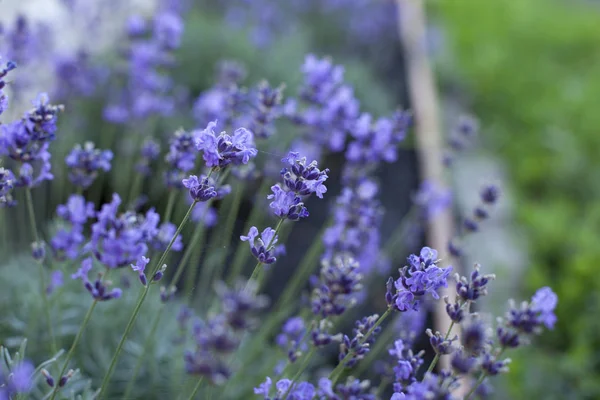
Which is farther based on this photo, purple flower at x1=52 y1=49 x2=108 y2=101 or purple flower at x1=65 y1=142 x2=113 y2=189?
purple flower at x1=52 y1=49 x2=108 y2=101

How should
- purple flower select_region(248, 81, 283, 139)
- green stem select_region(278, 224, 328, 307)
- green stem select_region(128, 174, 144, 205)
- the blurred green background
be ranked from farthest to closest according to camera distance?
the blurred green background
green stem select_region(128, 174, 144, 205)
green stem select_region(278, 224, 328, 307)
purple flower select_region(248, 81, 283, 139)

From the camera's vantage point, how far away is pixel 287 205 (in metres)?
1.34

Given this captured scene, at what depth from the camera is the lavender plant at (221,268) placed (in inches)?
52.6

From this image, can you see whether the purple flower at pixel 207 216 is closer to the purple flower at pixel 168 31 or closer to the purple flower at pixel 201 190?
the purple flower at pixel 168 31

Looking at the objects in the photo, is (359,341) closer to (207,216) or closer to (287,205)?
(287,205)

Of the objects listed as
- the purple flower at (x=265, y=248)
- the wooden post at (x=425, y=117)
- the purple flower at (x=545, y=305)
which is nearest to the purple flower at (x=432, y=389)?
the purple flower at (x=545, y=305)

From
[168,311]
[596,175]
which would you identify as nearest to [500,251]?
[596,175]

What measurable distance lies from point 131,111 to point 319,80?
135 cm

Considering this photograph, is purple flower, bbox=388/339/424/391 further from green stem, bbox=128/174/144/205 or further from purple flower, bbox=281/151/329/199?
green stem, bbox=128/174/144/205

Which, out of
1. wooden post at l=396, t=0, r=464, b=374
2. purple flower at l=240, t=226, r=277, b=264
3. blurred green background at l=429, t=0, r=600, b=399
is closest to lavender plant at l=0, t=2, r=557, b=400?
purple flower at l=240, t=226, r=277, b=264

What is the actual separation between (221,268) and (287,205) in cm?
124

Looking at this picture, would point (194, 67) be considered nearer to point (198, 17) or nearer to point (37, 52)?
point (198, 17)

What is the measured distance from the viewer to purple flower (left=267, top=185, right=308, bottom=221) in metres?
1.33

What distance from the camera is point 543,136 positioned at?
4973mm
